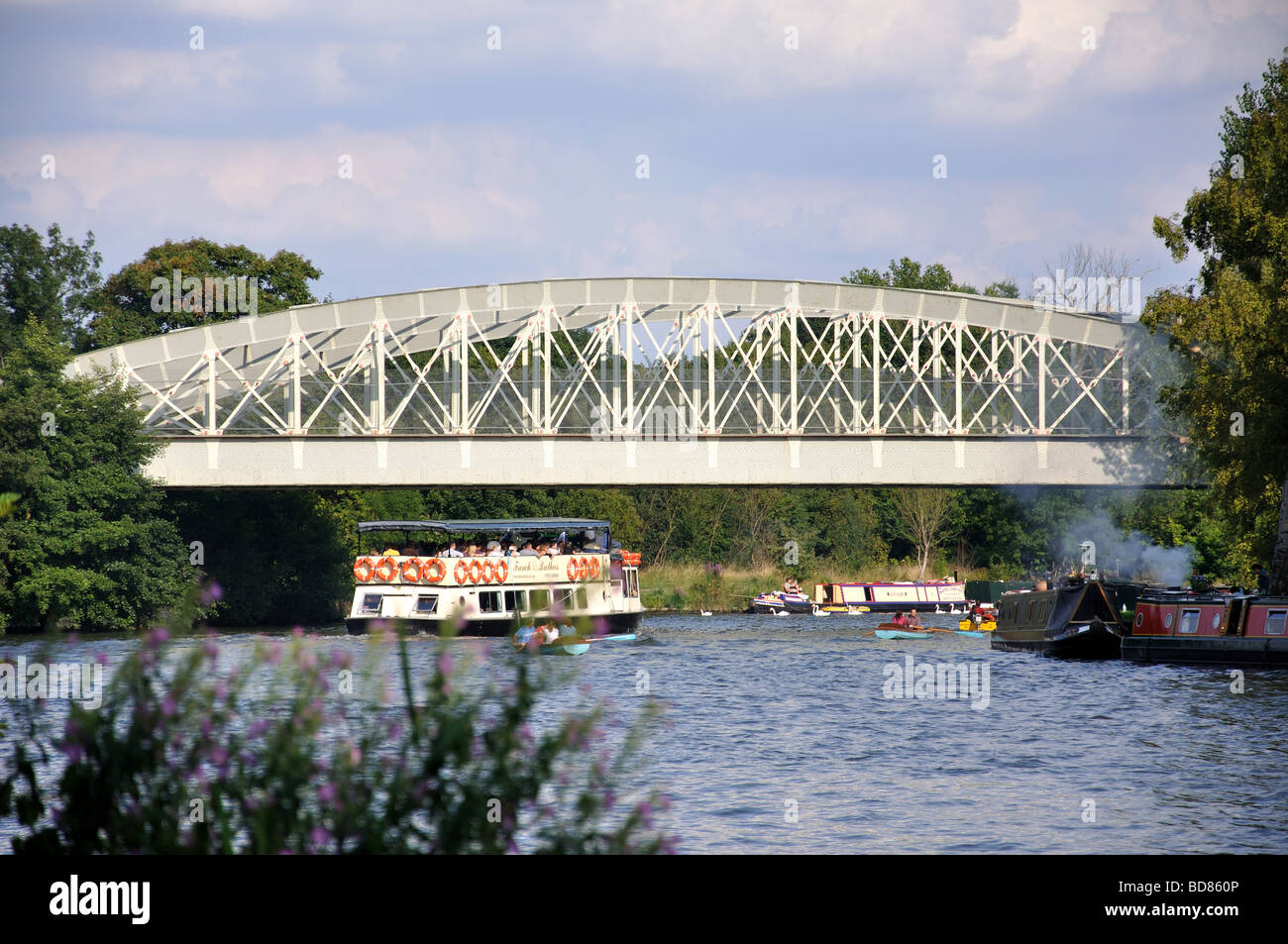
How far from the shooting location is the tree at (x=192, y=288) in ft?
271

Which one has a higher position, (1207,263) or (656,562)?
(1207,263)

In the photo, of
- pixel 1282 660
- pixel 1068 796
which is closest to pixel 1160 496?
pixel 1282 660

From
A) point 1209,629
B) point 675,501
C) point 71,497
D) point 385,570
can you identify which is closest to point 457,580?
point 385,570

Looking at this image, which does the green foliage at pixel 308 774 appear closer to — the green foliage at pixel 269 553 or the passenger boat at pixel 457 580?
the passenger boat at pixel 457 580

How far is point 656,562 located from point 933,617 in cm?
2403

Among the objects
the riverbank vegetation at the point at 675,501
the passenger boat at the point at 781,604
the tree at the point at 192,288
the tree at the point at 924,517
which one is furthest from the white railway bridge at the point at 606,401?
the tree at the point at 924,517

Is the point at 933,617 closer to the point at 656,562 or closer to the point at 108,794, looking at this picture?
the point at 656,562

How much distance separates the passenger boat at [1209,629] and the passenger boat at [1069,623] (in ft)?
3.49

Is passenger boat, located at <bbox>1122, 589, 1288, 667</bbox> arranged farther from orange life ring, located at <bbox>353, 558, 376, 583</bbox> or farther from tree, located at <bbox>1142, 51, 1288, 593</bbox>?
orange life ring, located at <bbox>353, 558, 376, 583</bbox>

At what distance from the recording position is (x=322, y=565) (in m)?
77.7

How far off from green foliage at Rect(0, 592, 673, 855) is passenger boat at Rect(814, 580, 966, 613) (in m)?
92.1

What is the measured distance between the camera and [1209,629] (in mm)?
44062
